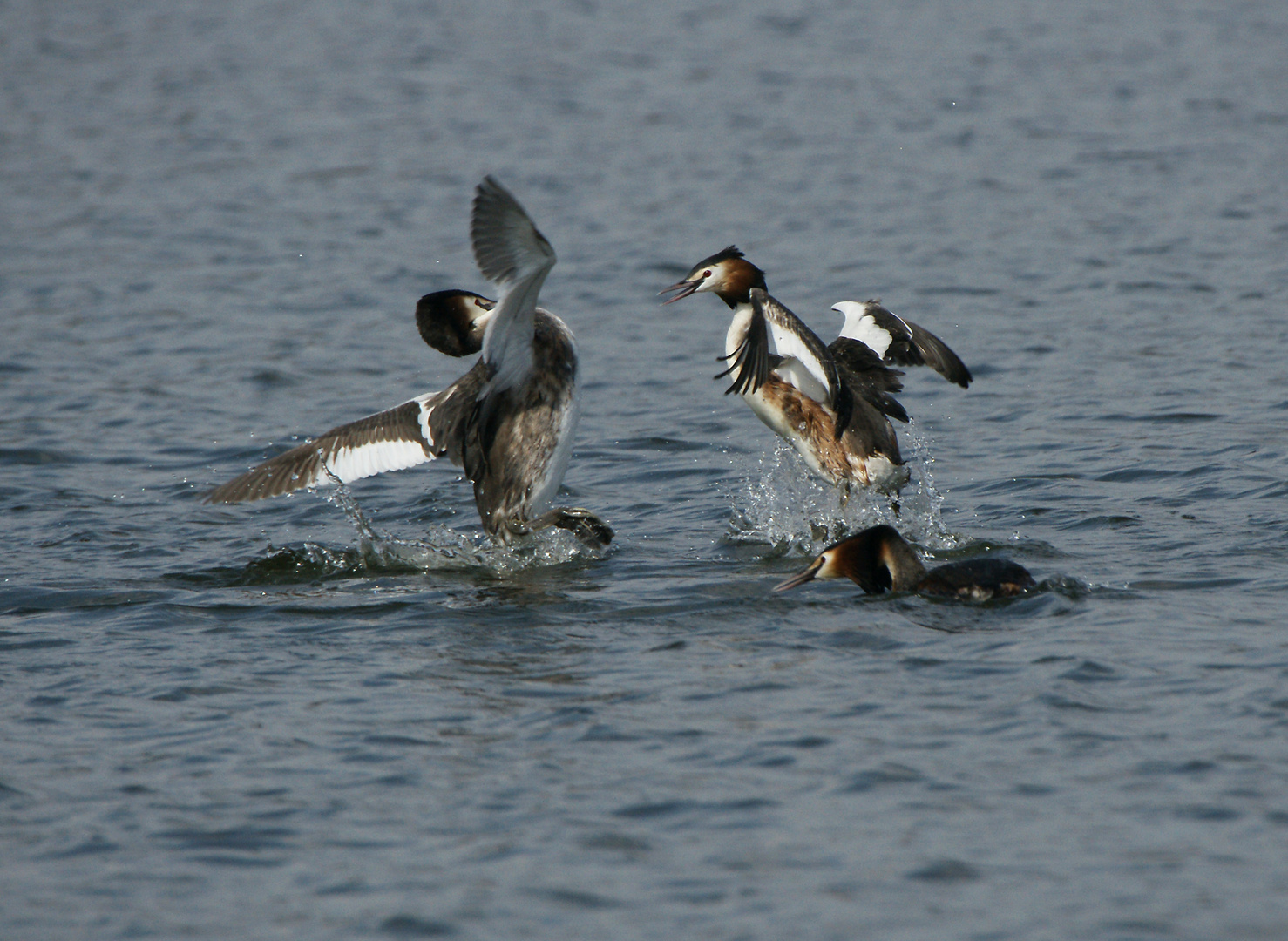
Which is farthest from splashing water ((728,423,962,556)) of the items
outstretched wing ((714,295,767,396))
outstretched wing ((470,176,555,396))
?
outstretched wing ((470,176,555,396))

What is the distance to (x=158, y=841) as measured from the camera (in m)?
4.94

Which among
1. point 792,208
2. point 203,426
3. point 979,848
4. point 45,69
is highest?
point 45,69

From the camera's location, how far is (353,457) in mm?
8359

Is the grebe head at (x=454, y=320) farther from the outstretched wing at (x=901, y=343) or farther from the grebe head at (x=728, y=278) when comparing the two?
the outstretched wing at (x=901, y=343)

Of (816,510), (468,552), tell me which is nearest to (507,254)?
(468,552)

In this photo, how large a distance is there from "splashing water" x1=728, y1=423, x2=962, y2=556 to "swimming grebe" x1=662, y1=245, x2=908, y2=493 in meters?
0.17

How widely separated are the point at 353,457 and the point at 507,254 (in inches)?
75.0

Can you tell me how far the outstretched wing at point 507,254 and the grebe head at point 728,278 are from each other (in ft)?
3.78

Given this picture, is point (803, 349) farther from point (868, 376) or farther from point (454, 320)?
point (454, 320)

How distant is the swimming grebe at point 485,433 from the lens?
26.2ft

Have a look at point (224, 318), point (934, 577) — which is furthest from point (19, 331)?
point (934, 577)

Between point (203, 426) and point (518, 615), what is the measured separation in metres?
4.73

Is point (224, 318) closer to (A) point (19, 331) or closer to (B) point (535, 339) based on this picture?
(A) point (19, 331)

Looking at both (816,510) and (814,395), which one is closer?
(814,395)
